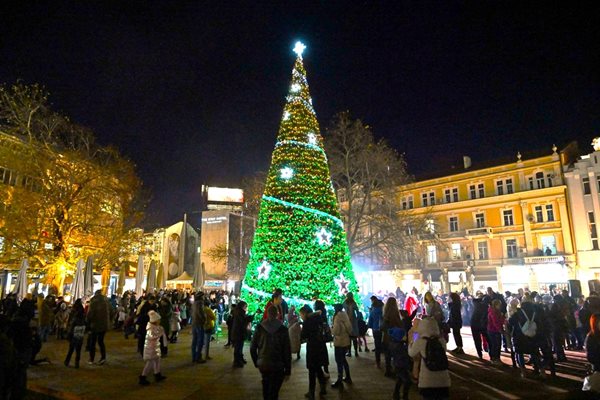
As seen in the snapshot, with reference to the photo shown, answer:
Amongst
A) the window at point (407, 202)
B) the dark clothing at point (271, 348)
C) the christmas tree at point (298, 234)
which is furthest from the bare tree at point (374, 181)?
the window at point (407, 202)

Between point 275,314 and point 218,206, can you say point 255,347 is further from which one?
point 218,206

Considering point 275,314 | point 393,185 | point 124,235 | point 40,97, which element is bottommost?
point 275,314

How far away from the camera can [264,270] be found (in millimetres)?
14789

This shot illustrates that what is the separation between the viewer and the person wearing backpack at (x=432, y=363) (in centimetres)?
523

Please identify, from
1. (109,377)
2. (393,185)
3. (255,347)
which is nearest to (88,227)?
(109,377)

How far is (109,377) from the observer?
9164 mm

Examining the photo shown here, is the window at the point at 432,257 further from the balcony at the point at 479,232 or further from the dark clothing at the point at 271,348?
the dark clothing at the point at 271,348

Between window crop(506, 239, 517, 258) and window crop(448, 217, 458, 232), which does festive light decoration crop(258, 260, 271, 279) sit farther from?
window crop(448, 217, 458, 232)

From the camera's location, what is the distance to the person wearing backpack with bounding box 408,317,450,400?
5230 mm

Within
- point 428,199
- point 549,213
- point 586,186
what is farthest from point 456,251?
point 586,186

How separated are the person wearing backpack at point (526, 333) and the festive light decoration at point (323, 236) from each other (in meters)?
7.01

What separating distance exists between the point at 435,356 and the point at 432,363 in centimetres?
10

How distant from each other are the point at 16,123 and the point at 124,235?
8.55 m

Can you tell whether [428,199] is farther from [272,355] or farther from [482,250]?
[272,355]
